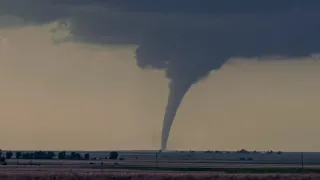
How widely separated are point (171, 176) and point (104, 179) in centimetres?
829

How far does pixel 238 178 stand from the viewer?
353 ft

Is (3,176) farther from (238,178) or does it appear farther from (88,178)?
(238,178)

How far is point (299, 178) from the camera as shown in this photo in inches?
4267

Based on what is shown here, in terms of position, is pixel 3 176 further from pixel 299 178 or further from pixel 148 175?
pixel 299 178

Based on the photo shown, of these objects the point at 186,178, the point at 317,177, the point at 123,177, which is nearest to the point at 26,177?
the point at 123,177

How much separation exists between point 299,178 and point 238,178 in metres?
7.56

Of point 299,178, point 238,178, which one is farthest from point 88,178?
point 299,178

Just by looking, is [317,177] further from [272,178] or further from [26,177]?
[26,177]

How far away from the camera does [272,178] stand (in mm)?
108500

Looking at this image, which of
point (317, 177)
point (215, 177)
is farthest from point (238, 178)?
point (317, 177)

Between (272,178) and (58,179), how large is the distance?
26097 mm

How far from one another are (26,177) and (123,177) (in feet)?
39.6

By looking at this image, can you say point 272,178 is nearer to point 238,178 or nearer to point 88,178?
point 238,178

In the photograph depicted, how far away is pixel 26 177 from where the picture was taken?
111 meters
